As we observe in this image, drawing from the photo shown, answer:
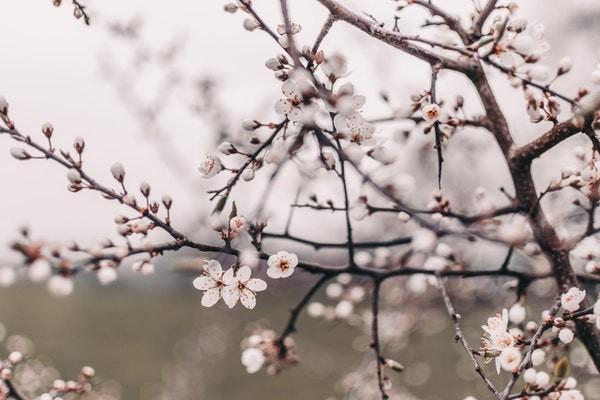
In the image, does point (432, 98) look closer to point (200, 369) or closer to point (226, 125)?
point (226, 125)

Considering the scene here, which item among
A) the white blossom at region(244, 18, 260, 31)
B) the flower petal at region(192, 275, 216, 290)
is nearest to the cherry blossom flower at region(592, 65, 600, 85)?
the white blossom at region(244, 18, 260, 31)

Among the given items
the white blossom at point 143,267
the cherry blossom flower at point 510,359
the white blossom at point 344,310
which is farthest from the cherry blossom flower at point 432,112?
the white blossom at point 344,310

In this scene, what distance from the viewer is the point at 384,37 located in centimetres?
156

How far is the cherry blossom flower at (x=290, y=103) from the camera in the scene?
1.51m

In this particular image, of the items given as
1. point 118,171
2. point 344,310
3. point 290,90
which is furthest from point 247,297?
point 344,310

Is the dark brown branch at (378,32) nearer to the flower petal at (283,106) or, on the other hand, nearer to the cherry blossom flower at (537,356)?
the flower petal at (283,106)

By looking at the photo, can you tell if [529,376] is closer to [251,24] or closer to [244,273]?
[244,273]

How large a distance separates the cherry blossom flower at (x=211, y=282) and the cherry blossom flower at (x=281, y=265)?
144mm

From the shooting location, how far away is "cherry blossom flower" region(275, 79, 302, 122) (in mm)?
1513

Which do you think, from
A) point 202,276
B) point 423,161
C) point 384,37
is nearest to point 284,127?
point 384,37

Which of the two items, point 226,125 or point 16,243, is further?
point 226,125

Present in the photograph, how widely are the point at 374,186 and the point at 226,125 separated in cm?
373

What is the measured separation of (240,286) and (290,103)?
0.54 meters

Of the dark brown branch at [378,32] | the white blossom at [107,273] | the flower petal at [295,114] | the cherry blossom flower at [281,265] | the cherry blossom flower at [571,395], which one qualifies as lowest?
the cherry blossom flower at [571,395]
